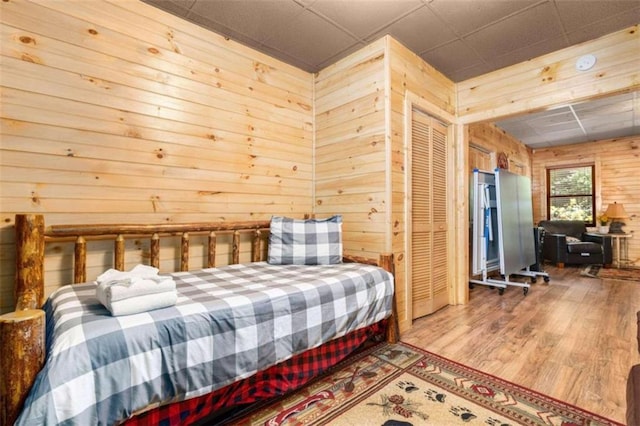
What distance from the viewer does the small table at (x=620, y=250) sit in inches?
217

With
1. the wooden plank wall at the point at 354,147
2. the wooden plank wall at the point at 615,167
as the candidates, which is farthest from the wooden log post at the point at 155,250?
the wooden plank wall at the point at 615,167

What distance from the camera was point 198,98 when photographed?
231 centimetres

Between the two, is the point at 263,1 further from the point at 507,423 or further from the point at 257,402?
the point at 507,423

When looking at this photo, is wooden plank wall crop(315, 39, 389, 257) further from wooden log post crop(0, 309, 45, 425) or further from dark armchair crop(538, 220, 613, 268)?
dark armchair crop(538, 220, 613, 268)

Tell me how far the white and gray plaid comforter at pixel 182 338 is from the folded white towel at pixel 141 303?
0.03 m

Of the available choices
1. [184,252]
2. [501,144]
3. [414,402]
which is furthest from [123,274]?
[501,144]

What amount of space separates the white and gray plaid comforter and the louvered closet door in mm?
1055

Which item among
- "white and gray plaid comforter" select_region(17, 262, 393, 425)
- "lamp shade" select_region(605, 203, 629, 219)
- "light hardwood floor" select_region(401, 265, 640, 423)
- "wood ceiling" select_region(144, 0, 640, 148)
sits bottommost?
"light hardwood floor" select_region(401, 265, 640, 423)

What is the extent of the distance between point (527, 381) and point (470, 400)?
45cm

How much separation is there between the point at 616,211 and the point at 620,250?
78 cm

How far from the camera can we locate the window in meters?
6.17

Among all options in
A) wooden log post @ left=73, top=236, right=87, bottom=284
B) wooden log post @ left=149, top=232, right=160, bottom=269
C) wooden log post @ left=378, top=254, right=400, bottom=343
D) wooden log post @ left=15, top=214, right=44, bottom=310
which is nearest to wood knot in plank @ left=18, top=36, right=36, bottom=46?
wooden log post @ left=15, top=214, right=44, bottom=310

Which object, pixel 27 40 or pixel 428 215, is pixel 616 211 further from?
pixel 27 40

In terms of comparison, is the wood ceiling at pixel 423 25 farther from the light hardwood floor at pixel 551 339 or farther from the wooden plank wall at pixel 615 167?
the wooden plank wall at pixel 615 167
